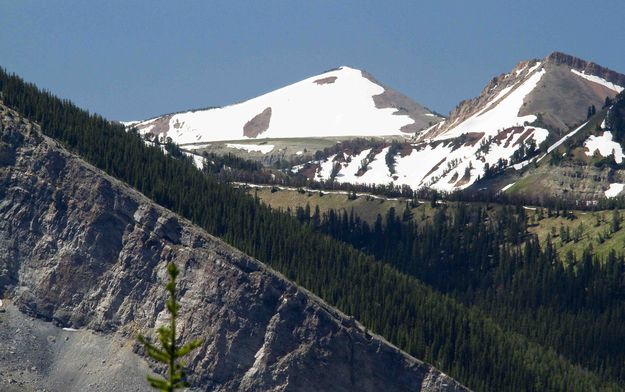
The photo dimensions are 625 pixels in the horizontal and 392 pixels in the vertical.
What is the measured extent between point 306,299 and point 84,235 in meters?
31.2

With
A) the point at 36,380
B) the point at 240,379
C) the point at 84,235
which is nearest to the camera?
the point at 36,380

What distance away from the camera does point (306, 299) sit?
646ft

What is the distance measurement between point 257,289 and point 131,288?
55.0ft

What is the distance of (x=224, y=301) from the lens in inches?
7726

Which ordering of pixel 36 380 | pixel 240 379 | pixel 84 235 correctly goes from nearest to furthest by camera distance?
pixel 36 380 → pixel 240 379 → pixel 84 235

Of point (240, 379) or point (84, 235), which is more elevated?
point (84, 235)

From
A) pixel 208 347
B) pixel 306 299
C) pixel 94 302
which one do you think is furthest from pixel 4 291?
pixel 306 299

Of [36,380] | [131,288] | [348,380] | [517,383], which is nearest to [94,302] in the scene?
[131,288]

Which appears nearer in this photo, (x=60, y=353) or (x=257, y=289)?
(x=60, y=353)

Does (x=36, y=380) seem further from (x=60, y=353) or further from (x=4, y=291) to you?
(x=4, y=291)

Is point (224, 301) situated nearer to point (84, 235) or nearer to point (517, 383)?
point (84, 235)

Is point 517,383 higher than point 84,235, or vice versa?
point 84,235

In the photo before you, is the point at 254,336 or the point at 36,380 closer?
the point at 36,380

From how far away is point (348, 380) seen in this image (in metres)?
191
